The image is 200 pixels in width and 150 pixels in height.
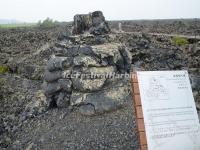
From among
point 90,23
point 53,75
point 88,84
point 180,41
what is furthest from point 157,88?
point 180,41

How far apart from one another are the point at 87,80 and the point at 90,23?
517cm

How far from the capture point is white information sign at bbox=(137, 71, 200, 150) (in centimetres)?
625

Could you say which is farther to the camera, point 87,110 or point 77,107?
point 77,107

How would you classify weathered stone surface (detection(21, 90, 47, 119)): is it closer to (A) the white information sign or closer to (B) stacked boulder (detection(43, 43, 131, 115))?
(B) stacked boulder (detection(43, 43, 131, 115))

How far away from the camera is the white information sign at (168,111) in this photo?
625cm

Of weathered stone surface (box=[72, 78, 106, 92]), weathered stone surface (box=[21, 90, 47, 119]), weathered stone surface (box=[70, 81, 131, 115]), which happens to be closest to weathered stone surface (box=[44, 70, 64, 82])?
weathered stone surface (box=[21, 90, 47, 119])

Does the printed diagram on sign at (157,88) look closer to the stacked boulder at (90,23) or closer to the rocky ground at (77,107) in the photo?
the rocky ground at (77,107)

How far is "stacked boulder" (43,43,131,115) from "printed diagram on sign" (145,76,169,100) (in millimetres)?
4933

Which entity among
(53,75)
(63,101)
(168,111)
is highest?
(53,75)

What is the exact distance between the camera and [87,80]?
1215 cm

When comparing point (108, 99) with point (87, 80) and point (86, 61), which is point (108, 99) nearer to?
point (87, 80)

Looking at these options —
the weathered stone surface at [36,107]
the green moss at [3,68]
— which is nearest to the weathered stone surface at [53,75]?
the weathered stone surface at [36,107]

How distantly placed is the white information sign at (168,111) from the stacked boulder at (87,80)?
4.85 m

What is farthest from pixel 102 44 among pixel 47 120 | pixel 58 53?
pixel 47 120
